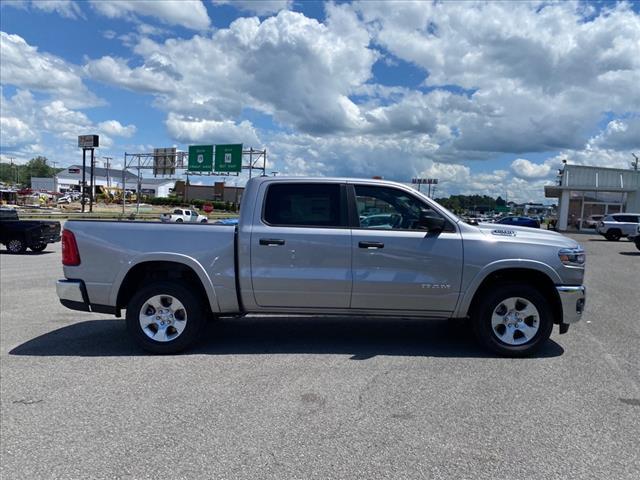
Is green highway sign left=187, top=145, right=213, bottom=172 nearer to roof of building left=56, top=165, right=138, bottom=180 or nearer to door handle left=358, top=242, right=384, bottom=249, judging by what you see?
door handle left=358, top=242, right=384, bottom=249

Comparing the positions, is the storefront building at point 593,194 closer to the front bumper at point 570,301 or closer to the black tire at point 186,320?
the front bumper at point 570,301

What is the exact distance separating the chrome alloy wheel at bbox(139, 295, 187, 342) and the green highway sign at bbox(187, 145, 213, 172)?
4110 centimetres

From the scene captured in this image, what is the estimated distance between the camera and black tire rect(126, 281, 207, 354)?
5645 mm

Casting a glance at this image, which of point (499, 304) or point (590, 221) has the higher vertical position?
point (590, 221)

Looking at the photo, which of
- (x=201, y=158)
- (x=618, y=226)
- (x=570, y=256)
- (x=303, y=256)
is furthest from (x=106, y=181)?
(x=570, y=256)

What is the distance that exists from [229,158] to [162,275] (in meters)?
39.6

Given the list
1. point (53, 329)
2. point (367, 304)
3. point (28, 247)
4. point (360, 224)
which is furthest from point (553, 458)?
point (28, 247)

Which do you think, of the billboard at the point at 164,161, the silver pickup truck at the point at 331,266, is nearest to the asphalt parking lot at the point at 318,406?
the silver pickup truck at the point at 331,266

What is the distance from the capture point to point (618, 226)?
1236 inches

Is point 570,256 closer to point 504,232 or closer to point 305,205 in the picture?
point 504,232

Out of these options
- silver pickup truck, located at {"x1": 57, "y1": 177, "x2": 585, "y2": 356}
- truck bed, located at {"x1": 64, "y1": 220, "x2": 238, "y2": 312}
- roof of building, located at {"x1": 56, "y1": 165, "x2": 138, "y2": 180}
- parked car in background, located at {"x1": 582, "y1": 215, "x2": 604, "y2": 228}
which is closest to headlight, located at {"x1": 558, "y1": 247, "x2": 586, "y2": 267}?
silver pickup truck, located at {"x1": 57, "y1": 177, "x2": 585, "y2": 356}

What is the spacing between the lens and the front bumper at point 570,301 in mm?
5531

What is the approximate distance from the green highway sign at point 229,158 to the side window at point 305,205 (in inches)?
1537

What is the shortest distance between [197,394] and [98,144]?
6321cm
